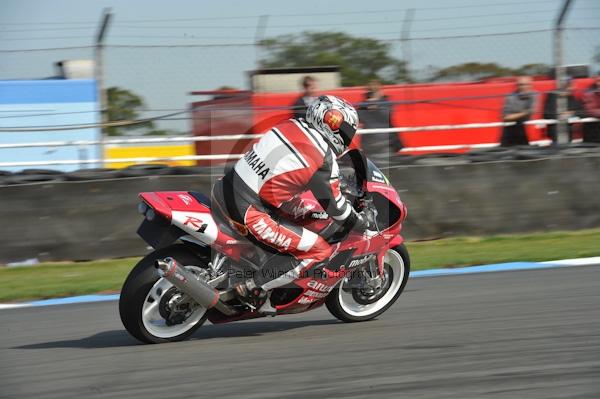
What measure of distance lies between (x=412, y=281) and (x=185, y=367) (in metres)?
3.37

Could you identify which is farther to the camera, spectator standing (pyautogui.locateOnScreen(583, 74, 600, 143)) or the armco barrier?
spectator standing (pyautogui.locateOnScreen(583, 74, 600, 143))

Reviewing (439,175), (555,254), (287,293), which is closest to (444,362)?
(287,293)

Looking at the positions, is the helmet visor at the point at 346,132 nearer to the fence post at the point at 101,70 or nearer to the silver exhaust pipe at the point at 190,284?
the silver exhaust pipe at the point at 190,284

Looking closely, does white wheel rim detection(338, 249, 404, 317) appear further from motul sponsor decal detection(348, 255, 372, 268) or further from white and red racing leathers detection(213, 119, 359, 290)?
white and red racing leathers detection(213, 119, 359, 290)

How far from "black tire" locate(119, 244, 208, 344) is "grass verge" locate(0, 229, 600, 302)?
8.75 feet

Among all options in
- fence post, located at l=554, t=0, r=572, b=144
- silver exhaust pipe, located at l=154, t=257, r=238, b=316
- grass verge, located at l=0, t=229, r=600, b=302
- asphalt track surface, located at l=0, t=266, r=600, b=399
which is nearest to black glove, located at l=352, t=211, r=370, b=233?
asphalt track surface, located at l=0, t=266, r=600, b=399

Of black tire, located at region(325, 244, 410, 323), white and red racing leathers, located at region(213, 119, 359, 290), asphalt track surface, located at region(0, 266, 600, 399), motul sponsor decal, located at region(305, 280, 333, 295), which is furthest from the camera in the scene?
black tire, located at region(325, 244, 410, 323)

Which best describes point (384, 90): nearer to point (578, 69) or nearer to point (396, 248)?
point (578, 69)

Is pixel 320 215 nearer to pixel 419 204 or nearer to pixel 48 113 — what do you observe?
pixel 419 204

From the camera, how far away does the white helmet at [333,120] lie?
527 centimetres

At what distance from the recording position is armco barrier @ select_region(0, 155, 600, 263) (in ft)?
29.5

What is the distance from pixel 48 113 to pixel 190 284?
29.3ft

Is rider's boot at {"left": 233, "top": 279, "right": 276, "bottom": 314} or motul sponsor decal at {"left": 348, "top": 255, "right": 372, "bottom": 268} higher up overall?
motul sponsor decal at {"left": 348, "top": 255, "right": 372, "bottom": 268}

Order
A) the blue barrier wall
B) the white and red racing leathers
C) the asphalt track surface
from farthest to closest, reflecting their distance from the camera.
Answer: the blue barrier wall < the white and red racing leathers < the asphalt track surface
